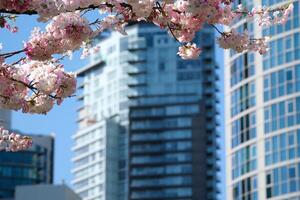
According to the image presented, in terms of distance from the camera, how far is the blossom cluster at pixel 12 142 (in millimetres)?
17062

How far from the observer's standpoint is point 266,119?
125 m

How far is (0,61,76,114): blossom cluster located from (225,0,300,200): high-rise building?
103934 mm

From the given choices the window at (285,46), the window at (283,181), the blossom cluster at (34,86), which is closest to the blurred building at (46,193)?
the window at (283,181)

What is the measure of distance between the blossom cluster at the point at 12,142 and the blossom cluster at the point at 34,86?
3.60ft

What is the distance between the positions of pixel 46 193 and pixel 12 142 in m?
73.0

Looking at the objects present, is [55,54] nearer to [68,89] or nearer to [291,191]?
[68,89]

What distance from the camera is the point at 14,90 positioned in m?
15.9

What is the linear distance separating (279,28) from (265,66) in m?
4.55

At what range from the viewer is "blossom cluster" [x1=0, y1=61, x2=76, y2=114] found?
622 inches

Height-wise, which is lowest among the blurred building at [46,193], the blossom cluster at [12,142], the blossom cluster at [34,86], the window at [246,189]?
the blossom cluster at [12,142]

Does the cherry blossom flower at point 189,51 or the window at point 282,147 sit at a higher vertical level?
the window at point 282,147

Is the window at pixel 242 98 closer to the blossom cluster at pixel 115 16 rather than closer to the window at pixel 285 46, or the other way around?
the window at pixel 285 46

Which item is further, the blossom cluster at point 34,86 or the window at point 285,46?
the window at point 285,46

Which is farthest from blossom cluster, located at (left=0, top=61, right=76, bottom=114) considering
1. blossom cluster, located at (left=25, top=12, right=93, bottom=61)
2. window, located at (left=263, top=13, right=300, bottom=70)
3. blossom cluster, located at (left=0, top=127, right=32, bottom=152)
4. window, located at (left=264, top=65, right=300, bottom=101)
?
window, located at (left=263, top=13, right=300, bottom=70)
